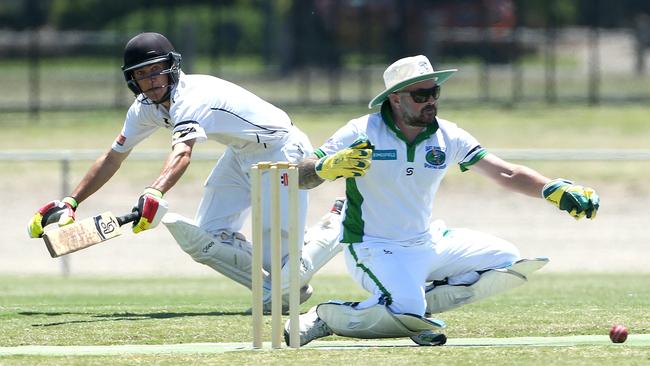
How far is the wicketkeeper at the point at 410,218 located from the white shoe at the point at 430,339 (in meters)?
0.02

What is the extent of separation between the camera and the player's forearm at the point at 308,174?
767 cm

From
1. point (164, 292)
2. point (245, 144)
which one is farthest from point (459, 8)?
point (245, 144)

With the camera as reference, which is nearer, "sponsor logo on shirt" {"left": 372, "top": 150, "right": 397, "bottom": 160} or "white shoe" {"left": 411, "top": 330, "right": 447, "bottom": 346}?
"white shoe" {"left": 411, "top": 330, "right": 447, "bottom": 346}

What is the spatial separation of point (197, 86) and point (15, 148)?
13.7 metres

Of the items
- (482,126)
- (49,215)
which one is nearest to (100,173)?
(49,215)

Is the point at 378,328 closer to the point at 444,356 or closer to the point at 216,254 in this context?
the point at 444,356

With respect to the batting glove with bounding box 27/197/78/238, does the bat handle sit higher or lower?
higher

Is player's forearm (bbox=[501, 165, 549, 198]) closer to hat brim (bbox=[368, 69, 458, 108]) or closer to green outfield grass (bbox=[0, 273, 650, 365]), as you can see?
hat brim (bbox=[368, 69, 458, 108])

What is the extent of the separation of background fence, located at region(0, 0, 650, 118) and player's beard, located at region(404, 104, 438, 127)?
63.2ft

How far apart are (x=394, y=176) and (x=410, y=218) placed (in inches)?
11.2

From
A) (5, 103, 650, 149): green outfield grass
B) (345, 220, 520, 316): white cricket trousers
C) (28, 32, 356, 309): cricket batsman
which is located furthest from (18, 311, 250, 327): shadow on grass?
(5, 103, 650, 149): green outfield grass

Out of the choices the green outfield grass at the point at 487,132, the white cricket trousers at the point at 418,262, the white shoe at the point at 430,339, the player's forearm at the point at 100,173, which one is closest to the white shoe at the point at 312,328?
the white cricket trousers at the point at 418,262

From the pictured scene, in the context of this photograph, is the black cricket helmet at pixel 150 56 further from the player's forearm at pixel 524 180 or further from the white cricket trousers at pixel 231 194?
the player's forearm at pixel 524 180

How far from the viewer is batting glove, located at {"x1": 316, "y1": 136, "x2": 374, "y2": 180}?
7.33m
